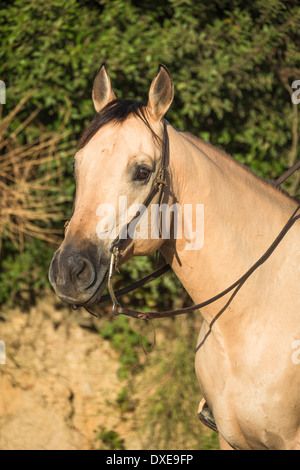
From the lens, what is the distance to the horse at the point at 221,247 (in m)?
2.19

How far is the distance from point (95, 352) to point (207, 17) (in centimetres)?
347

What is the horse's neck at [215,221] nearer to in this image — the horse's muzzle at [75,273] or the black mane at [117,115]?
the black mane at [117,115]

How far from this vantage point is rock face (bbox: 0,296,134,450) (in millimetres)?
4949

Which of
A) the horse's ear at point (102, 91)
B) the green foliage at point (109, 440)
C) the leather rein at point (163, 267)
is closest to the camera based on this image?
the leather rein at point (163, 267)

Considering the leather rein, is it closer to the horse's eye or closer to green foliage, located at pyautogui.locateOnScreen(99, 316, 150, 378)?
the horse's eye

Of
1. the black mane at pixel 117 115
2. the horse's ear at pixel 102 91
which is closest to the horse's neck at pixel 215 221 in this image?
the black mane at pixel 117 115

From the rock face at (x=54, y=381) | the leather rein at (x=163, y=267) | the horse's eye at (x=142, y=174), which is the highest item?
the horse's eye at (x=142, y=174)

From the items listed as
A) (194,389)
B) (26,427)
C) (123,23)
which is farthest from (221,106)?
(26,427)

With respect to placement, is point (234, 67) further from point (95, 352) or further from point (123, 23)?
point (95, 352)

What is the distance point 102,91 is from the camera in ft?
8.38

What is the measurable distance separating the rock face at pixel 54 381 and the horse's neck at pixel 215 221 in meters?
3.03

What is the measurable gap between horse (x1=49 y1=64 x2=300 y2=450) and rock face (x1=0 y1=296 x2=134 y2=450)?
9.27 feet

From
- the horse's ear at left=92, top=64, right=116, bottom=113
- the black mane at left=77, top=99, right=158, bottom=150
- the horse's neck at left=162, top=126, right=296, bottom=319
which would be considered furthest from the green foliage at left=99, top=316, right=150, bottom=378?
the black mane at left=77, top=99, right=158, bottom=150

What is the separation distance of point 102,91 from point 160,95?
0.38m
